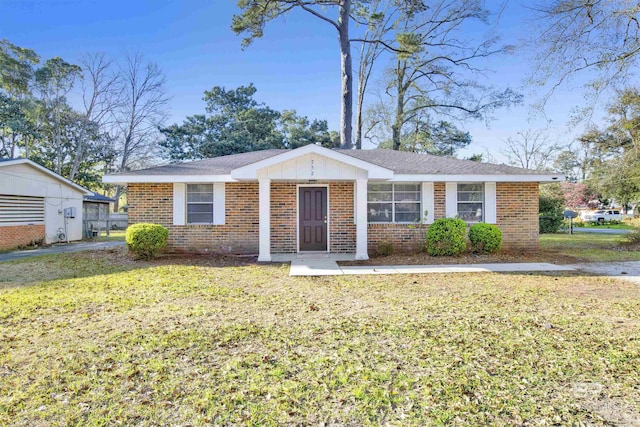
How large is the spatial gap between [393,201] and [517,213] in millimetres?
3944

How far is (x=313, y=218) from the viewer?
11352mm

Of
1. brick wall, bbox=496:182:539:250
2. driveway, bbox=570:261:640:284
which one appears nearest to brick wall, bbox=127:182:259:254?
brick wall, bbox=496:182:539:250

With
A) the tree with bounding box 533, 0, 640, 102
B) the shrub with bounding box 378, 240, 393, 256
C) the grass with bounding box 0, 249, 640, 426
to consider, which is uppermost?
the tree with bounding box 533, 0, 640, 102

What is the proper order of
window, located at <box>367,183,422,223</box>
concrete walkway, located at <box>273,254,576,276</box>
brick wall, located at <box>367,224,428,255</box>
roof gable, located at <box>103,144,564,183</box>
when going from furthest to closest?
1. window, located at <box>367,183,422,223</box>
2. brick wall, located at <box>367,224,428,255</box>
3. roof gable, located at <box>103,144,564,183</box>
4. concrete walkway, located at <box>273,254,576,276</box>

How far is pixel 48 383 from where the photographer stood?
3146mm

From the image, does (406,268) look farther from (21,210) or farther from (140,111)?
(140,111)

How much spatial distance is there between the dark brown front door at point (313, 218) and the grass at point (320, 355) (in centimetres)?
461

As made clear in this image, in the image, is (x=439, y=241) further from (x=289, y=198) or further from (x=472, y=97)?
(x=472, y=97)

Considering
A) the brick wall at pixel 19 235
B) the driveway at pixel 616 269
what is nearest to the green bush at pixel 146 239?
the brick wall at pixel 19 235

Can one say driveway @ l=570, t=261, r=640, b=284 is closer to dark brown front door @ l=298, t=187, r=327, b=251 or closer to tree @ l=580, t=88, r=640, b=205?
tree @ l=580, t=88, r=640, b=205

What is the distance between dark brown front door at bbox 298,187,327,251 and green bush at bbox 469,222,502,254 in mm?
4394

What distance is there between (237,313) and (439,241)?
6.82 m

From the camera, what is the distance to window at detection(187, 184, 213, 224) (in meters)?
11.2

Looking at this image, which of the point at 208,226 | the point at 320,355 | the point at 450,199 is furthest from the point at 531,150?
the point at 320,355
